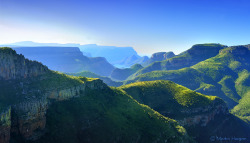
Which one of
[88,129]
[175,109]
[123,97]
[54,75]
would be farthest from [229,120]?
[54,75]

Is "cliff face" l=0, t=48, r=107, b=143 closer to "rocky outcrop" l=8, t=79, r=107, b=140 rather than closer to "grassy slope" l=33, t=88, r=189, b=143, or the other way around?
"rocky outcrop" l=8, t=79, r=107, b=140

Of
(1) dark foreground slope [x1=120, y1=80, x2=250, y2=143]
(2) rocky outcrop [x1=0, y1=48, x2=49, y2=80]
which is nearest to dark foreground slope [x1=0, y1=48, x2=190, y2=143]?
(2) rocky outcrop [x1=0, y1=48, x2=49, y2=80]

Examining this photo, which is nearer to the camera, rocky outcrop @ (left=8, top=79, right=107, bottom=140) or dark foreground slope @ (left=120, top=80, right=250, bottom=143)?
rocky outcrop @ (left=8, top=79, right=107, bottom=140)

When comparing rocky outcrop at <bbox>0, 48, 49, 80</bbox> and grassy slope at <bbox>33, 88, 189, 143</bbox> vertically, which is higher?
rocky outcrop at <bbox>0, 48, 49, 80</bbox>

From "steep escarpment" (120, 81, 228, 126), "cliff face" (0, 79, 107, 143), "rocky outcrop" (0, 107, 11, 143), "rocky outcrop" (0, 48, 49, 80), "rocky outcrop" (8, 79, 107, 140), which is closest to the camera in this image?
"rocky outcrop" (0, 107, 11, 143)

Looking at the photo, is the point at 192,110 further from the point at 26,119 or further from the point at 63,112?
the point at 26,119

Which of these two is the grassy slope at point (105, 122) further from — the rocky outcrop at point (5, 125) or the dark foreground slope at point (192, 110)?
the dark foreground slope at point (192, 110)

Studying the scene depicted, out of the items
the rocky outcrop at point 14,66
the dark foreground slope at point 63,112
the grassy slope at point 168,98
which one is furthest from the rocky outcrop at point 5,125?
the grassy slope at point 168,98
